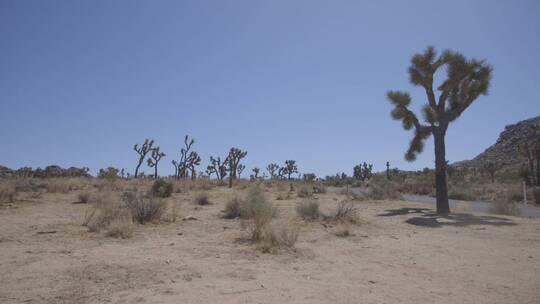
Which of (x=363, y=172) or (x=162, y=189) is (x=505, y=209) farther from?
(x=363, y=172)

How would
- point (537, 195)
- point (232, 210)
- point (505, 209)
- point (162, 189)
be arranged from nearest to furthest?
point (232, 210) < point (505, 209) < point (162, 189) < point (537, 195)

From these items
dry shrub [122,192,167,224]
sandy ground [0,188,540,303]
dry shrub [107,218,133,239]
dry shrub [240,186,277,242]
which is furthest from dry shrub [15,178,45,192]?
dry shrub [107,218,133,239]

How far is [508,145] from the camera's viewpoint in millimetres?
65000

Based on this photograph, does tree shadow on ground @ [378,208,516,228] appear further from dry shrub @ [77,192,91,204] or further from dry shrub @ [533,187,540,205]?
dry shrub @ [77,192,91,204]

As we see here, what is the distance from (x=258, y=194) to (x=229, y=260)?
20.2ft

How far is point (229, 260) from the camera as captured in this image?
245 inches

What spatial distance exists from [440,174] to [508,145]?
197 ft

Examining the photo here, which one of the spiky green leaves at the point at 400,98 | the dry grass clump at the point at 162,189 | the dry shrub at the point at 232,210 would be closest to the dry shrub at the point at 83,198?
the dry grass clump at the point at 162,189

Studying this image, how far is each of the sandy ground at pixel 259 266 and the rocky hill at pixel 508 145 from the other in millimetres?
54189

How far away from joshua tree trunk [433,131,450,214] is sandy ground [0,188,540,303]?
452cm

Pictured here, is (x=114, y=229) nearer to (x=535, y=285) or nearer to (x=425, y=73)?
(x=535, y=285)

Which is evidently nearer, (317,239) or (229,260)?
(229,260)

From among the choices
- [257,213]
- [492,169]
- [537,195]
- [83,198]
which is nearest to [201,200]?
[83,198]

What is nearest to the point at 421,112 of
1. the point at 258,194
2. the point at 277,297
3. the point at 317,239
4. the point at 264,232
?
the point at 258,194
